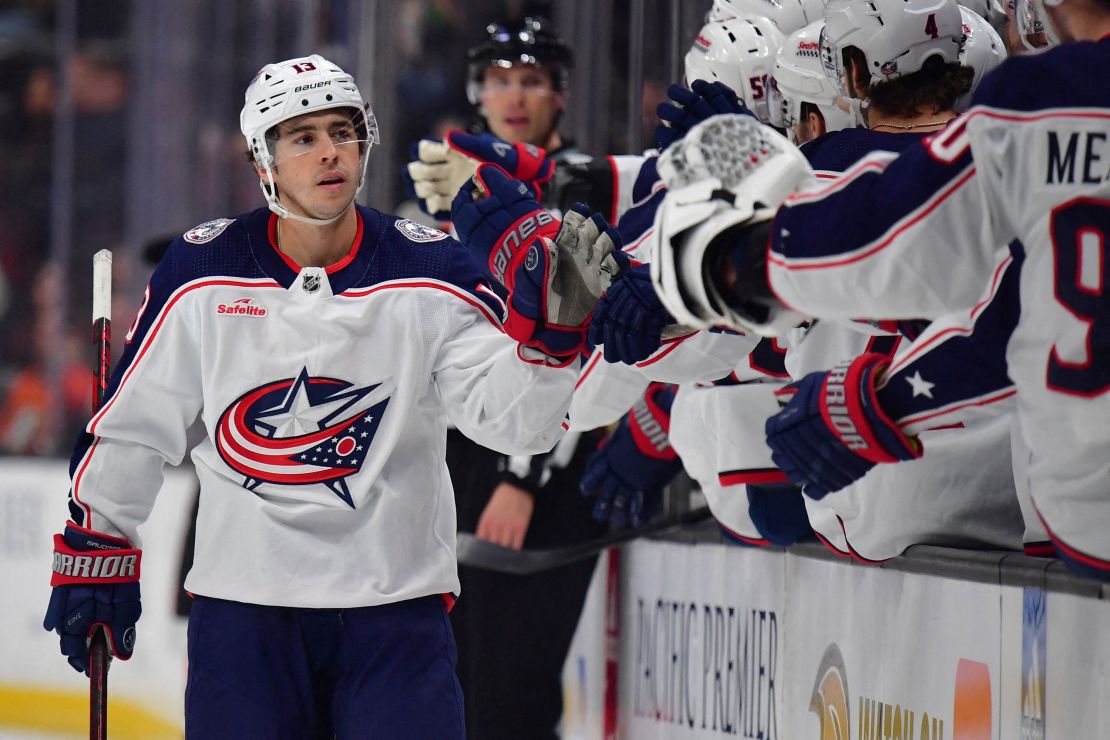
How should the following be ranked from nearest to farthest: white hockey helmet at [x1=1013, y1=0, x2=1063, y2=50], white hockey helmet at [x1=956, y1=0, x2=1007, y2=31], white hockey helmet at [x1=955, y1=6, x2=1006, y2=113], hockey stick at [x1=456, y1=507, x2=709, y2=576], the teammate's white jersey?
the teammate's white jersey < white hockey helmet at [x1=1013, y1=0, x2=1063, y2=50] < white hockey helmet at [x1=955, y1=6, x2=1006, y2=113] < white hockey helmet at [x1=956, y1=0, x2=1007, y2=31] < hockey stick at [x1=456, y1=507, x2=709, y2=576]

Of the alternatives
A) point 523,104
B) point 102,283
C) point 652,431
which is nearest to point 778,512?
point 652,431

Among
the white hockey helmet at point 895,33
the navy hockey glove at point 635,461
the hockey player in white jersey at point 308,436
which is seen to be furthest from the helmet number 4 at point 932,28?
the navy hockey glove at point 635,461

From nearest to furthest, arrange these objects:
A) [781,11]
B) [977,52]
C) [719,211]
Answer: [719,211] → [977,52] → [781,11]

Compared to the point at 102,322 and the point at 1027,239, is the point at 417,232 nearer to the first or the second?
the point at 102,322

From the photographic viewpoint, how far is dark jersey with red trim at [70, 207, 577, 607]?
2.33 m

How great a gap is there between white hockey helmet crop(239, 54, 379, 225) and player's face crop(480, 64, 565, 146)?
1.25m

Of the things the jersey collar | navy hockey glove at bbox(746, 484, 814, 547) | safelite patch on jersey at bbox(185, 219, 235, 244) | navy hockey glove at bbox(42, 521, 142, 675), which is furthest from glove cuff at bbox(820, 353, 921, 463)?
navy hockey glove at bbox(42, 521, 142, 675)

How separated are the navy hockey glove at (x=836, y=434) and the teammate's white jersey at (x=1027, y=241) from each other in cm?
36

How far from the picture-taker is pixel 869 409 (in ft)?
6.48

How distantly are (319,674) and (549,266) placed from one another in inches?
28.6

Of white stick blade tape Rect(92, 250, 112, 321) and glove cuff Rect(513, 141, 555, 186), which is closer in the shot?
white stick blade tape Rect(92, 250, 112, 321)

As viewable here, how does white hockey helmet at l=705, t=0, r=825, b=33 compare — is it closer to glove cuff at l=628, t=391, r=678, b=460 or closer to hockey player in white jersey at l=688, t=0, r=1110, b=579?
glove cuff at l=628, t=391, r=678, b=460

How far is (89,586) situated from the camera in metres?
2.50

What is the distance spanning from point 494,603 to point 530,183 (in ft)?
3.20
